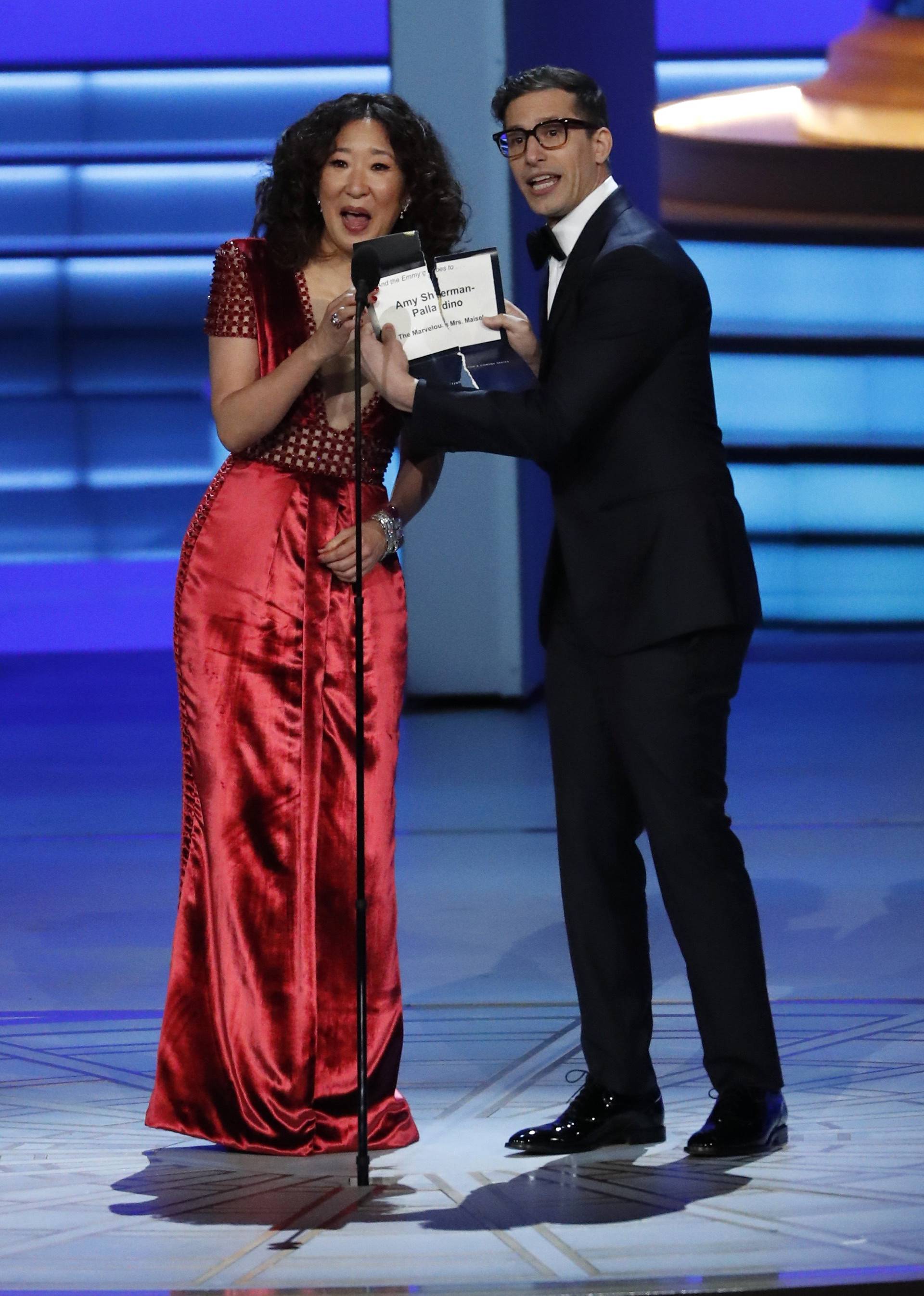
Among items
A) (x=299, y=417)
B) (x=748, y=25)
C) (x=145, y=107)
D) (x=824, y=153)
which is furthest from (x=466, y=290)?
(x=748, y=25)

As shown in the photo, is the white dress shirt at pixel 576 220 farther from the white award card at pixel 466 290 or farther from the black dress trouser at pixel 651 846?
the black dress trouser at pixel 651 846

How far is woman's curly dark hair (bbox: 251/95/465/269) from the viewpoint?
125 inches

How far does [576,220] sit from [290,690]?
2.84ft

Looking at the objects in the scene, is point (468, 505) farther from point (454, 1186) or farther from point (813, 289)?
point (454, 1186)

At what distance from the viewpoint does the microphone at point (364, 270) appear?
2863 mm

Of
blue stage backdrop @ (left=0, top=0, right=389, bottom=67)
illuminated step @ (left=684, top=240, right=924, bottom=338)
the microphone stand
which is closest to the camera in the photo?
the microphone stand

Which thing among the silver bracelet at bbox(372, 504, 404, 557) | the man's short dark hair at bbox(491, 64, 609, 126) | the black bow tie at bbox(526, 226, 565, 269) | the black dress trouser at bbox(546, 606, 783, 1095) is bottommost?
the black dress trouser at bbox(546, 606, 783, 1095)

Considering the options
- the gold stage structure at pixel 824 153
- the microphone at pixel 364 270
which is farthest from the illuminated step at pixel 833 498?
the microphone at pixel 364 270

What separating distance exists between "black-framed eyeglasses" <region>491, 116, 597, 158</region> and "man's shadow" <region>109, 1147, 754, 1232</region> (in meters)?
1.49

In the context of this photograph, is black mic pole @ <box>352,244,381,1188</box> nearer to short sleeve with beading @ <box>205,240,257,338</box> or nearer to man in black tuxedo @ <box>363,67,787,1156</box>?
man in black tuxedo @ <box>363,67,787,1156</box>

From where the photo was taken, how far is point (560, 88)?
2939 mm

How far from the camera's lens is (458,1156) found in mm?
3031

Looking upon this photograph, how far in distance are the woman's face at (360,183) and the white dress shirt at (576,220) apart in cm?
28

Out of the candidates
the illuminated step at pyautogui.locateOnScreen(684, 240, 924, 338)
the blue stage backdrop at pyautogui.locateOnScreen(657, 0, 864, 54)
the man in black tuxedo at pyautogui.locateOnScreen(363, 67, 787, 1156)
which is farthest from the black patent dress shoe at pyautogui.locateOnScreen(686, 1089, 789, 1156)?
the blue stage backdrop at pyautogui.locateOnScreen(657, 0, 864, 54)
